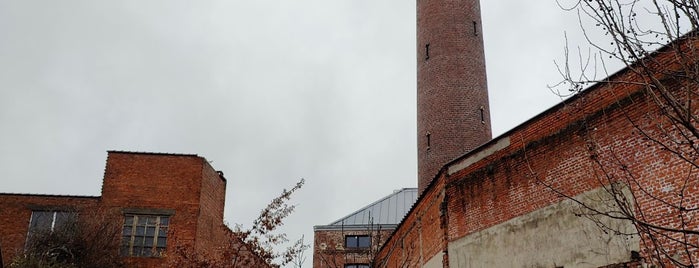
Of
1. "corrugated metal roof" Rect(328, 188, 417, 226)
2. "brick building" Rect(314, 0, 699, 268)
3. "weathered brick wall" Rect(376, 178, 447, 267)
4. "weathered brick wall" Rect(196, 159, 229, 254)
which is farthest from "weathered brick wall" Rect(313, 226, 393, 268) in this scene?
"brick building" Rect(314, 0, 699, 268)

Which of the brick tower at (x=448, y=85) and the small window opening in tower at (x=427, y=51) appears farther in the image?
the small window opening in tower at (x=427, y=51)

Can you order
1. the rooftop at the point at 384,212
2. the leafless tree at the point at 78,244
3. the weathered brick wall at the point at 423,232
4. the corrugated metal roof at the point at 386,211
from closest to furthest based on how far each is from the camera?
the weathered brick wall at the point at 423,232, the leafless tree at the point at 78,244, the rooftop at the point at 384,212, the corrugated metal roof at the point at 386,211

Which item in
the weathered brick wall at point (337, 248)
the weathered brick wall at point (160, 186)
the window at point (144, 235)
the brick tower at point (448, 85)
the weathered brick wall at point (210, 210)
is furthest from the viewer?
the weathered brick wall at point (337, 248)

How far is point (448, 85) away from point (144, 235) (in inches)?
430

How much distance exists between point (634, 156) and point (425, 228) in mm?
7185

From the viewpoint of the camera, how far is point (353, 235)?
101ft

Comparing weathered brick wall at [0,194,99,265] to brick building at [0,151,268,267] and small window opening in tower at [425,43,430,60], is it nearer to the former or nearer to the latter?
brick building at [0,151,268,267]

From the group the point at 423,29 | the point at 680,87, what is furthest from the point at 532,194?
the point at 423,29

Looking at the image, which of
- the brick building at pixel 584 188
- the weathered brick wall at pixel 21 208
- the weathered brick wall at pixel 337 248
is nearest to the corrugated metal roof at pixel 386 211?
the weathered brick wall at pixel 337 248

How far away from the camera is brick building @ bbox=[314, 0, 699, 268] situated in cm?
754

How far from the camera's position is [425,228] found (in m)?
15.8

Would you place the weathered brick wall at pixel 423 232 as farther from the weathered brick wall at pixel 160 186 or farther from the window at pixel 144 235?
the window at pixel 144 235

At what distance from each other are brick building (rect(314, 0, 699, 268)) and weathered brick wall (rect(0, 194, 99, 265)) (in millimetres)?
10694

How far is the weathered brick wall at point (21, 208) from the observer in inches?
785
